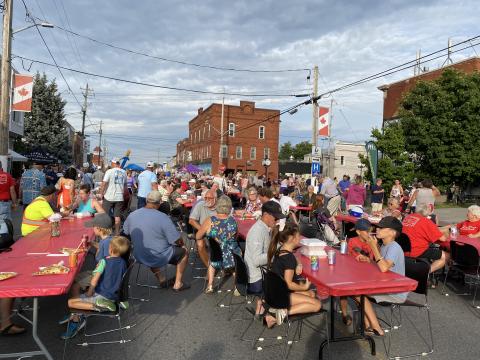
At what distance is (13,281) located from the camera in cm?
338

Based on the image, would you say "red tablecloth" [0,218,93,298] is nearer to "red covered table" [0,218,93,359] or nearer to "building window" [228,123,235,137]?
"red covered table" [0,218,93,359]

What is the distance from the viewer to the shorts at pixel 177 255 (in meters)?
5.95

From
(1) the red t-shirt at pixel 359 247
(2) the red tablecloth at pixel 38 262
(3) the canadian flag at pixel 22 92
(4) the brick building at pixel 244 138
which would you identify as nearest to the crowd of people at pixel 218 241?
(1) the red t-shirt at pixel 359 247

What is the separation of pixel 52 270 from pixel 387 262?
10.6 ft

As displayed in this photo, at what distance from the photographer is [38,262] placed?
411 cm

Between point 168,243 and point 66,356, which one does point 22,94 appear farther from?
point 66,356

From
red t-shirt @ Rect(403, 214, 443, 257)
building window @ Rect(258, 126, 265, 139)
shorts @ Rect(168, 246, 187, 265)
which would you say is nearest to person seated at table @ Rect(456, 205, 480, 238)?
red t-shirt @ Rect(403, 214, 443, 257)

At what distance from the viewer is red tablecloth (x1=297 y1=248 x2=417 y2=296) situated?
11.8ft

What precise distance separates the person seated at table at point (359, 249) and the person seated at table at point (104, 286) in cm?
261

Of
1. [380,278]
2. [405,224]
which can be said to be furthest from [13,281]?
[405,224]

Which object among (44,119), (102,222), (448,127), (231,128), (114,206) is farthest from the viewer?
(231,128)

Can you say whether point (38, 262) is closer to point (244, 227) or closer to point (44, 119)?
point (244, 227)

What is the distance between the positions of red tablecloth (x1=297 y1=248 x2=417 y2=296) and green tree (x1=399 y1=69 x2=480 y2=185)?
2001cm

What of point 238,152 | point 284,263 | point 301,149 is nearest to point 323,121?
point 284,263
